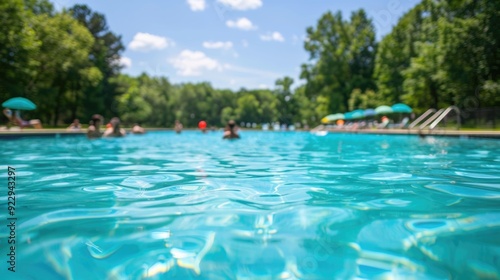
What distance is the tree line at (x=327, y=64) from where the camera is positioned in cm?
2502

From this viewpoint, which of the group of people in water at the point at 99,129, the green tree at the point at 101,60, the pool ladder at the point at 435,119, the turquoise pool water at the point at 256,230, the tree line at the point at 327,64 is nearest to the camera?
the turquoise pool water at the point at 256,230

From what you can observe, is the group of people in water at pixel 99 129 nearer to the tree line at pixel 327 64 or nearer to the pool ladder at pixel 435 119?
the tree line at pixel 327 64

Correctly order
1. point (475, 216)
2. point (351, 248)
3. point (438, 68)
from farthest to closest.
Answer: point (438, 68) → point (475, 216) → point (351, 248)

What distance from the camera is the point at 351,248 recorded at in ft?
8.43

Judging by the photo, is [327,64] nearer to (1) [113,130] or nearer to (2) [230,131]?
(2) [230,131]

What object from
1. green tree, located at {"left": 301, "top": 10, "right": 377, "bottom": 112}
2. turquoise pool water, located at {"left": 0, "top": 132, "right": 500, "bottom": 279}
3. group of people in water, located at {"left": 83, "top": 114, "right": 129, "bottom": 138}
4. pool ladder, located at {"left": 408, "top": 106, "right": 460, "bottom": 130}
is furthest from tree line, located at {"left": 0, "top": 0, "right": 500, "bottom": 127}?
turquoise pool water, located at {"left": 0, "top": 132, "right": 500, "bottom": 279}

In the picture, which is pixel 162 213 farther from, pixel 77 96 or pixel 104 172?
pixel 77 96

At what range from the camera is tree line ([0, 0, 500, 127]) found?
25016 mm

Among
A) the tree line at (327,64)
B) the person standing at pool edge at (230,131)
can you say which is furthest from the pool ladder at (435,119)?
the person standing at pool edge at (230,131)

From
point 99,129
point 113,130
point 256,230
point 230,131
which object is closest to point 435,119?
point 230,131

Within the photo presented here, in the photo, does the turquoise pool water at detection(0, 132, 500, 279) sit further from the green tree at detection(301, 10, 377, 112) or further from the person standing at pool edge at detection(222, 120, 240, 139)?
the green tree at detection(301, 10, 377, 112)

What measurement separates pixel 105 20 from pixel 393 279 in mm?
58181

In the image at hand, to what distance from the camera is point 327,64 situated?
159 ft

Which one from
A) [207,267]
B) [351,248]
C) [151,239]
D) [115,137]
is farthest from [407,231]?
[115,137]
